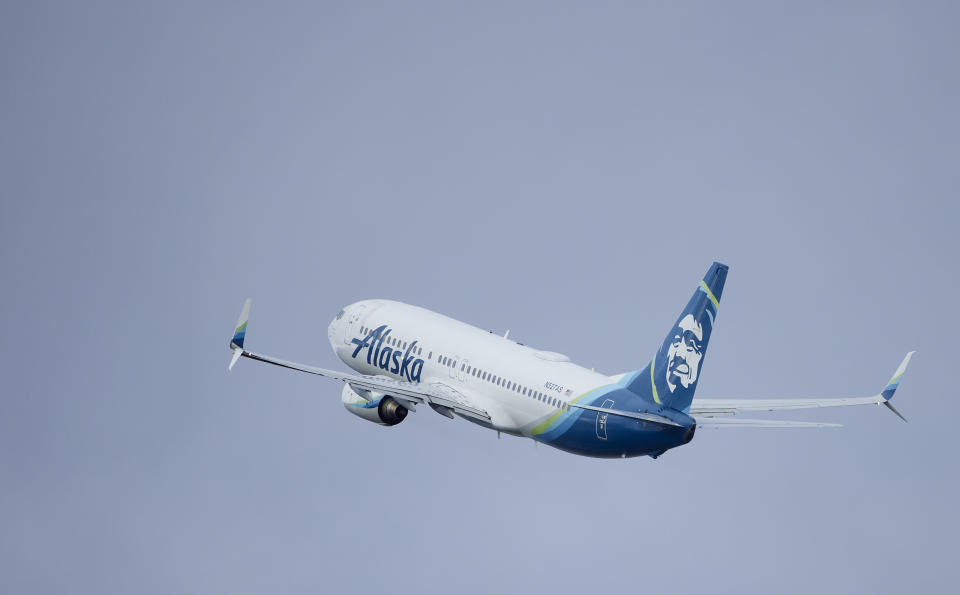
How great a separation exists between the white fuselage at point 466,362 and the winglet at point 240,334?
1386cm

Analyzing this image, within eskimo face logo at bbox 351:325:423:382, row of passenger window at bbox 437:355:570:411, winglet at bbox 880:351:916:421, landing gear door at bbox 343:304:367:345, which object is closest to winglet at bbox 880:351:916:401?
winglet at bbox 880:351:916:421

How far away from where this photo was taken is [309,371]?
105250 millimetres

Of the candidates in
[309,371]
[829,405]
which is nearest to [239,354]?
[309,371]

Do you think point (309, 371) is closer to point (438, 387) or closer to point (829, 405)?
point (438, 387)

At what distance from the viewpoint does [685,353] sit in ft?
323

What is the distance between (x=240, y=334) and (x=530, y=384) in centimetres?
1547

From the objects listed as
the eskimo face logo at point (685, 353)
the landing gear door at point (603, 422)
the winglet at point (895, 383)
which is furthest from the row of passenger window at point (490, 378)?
the winglet at point (895, 383)

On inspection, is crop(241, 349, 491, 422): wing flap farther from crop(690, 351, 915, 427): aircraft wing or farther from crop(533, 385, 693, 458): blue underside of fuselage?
crop(690, 351, 915, 427): aircraft wing

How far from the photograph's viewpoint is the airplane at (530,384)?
98.9m

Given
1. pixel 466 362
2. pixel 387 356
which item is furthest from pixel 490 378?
pixel 387 356

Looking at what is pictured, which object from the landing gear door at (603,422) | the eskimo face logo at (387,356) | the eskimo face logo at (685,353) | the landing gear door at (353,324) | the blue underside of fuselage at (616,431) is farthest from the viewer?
the landing gear door at (353,324)

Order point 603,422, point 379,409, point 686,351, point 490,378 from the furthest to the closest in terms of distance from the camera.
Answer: point 379,409
point 490,378
point 603,422
point 686,351

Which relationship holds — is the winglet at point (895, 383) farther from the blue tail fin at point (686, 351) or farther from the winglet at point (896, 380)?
the blue tail fin at point (686, 351)

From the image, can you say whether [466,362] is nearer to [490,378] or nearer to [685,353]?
[490,378]
